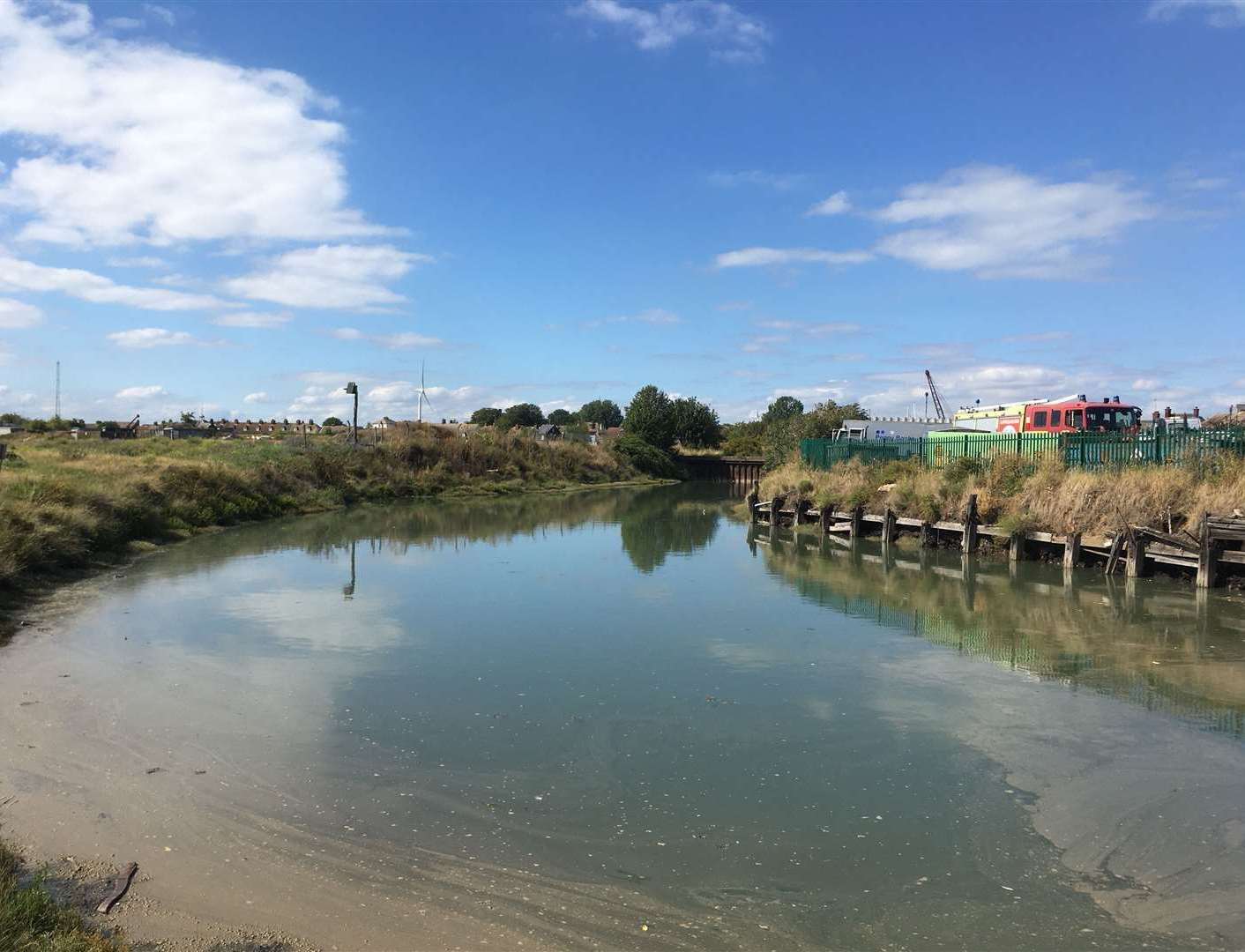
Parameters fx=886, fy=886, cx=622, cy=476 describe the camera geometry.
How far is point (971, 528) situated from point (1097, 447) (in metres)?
3.78

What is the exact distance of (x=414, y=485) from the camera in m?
47.0

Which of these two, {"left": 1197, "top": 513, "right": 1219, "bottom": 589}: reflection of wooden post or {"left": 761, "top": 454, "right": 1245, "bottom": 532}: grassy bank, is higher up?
{"left": 761, "top": 454, "right": 1245, "bottom": 532}: grassy bank

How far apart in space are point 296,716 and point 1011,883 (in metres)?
6.65

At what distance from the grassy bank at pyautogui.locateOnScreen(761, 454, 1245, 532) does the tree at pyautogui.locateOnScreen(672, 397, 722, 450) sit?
59.4 metres

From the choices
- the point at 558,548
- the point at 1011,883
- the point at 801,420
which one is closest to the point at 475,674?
the point at 1011,883

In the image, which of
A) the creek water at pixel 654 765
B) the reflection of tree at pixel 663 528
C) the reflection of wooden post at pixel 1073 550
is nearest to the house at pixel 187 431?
the reflection of tree at pixel 663 528

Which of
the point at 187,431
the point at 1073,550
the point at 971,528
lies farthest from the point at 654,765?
the point at 187,431

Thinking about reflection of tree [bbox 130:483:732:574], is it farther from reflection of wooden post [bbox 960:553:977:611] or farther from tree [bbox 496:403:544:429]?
tree [bbox 496:403:544:429]

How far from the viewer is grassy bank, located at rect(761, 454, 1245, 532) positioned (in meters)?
17.9

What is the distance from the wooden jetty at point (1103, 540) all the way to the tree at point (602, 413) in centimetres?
11050

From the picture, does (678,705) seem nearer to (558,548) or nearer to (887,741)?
(887,741)

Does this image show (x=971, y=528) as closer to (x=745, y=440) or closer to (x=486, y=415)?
(x=745, y=440)

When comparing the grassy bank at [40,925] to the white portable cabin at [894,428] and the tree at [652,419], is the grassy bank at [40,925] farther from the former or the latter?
the tree at [652,419]

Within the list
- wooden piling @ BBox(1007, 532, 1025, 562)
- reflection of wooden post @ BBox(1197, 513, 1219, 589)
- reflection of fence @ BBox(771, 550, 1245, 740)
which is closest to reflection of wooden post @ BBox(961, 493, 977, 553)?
wooden piling @ BBox(1007, 532, 1025, 562)
